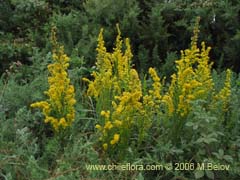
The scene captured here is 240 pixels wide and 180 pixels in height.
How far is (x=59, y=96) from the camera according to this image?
114 inches

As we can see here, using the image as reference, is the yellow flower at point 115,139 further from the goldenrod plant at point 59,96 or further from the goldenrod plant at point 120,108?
the goldenrod plant at point 59,96

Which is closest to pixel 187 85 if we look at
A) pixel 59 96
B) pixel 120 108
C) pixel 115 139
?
pixel 120 108

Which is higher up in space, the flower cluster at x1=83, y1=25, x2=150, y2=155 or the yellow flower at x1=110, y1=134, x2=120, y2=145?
the flower cluster at x1=83, y1=25, x2=150, y2=155

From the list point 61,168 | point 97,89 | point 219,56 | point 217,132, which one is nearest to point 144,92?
point 97,89

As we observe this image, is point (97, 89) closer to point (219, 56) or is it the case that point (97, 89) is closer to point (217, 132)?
point (217, 132)

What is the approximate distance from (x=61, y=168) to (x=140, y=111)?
1.77 feet

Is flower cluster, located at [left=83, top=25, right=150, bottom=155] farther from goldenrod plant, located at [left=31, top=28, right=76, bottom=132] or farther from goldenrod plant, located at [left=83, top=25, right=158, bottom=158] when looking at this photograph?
goldenrod plant, located at [left=31, top=28, right=76, bottom=132]

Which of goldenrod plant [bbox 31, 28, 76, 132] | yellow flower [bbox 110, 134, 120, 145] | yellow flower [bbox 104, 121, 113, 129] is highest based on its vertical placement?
goldenrod plant [bbox 31, 28, 76, 132]

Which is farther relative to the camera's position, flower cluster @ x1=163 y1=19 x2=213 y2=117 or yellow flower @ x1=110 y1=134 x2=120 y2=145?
flower cluster @ x1=163 y1=19 x2=213 y2=117

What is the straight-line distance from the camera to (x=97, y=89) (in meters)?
3.13

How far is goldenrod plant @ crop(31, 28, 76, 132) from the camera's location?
9.31 ft

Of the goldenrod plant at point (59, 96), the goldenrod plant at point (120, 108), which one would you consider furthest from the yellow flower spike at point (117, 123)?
the goldenrod plant at point (59, 96)

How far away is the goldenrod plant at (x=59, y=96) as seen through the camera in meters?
2.84

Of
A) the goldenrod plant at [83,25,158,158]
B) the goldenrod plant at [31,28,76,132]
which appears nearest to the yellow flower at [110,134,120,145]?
the goldenrod plant at [83,25,158,158]
